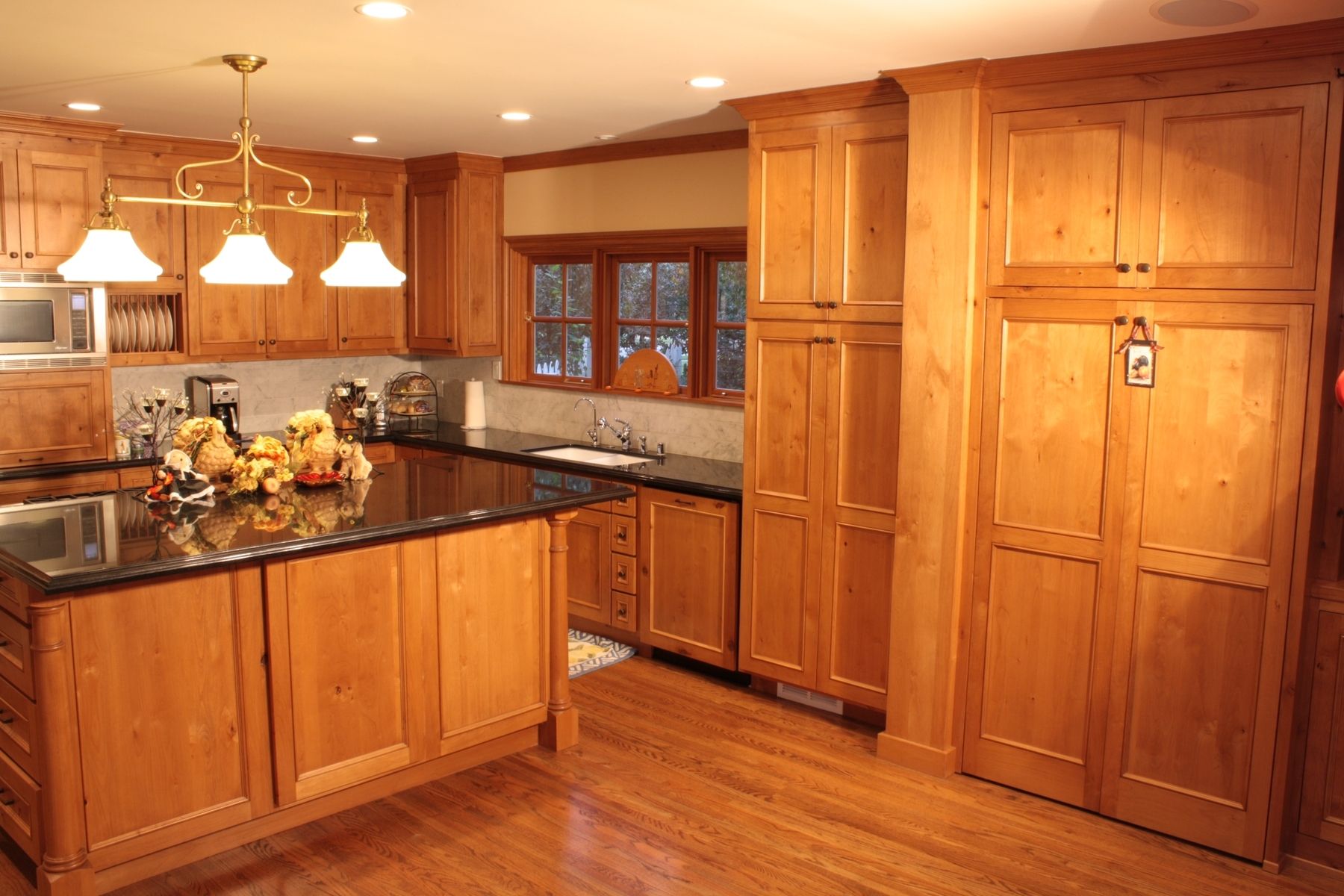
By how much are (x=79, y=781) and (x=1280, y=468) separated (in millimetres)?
3475

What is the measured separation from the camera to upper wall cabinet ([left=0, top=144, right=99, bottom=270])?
4.72m

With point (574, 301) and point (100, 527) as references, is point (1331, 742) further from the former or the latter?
point (574, 301)

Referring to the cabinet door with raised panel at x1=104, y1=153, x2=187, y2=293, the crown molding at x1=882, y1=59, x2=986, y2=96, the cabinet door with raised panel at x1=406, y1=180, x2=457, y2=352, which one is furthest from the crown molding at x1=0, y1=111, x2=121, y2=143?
the crown molding at x1=882, y1=59, x2=986, y2=96

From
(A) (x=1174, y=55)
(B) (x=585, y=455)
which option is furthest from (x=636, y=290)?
(A) (x=1174, y=55)

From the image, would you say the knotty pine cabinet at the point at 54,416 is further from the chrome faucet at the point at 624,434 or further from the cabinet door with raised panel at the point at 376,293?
the chrome faucet at the point at 624,434

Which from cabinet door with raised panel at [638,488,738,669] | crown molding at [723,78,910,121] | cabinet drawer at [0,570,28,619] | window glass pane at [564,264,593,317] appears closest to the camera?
cabinet drawer at [0,570,28,619]

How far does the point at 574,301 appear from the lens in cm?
597

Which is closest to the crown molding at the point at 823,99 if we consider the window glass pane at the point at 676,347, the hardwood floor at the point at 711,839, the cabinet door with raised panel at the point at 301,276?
the window glass pane at the point at 676,347

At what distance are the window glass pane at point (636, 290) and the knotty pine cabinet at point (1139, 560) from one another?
90.7 inches

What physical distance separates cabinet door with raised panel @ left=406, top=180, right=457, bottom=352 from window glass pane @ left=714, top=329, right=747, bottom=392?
1.60m

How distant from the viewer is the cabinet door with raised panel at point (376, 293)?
599 cm

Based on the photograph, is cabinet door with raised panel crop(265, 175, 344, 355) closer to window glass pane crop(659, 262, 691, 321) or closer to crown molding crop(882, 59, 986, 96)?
window glass pane crop(659, 262, 691, 321)

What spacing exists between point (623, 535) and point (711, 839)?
1869mm

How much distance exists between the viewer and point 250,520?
3.36m
